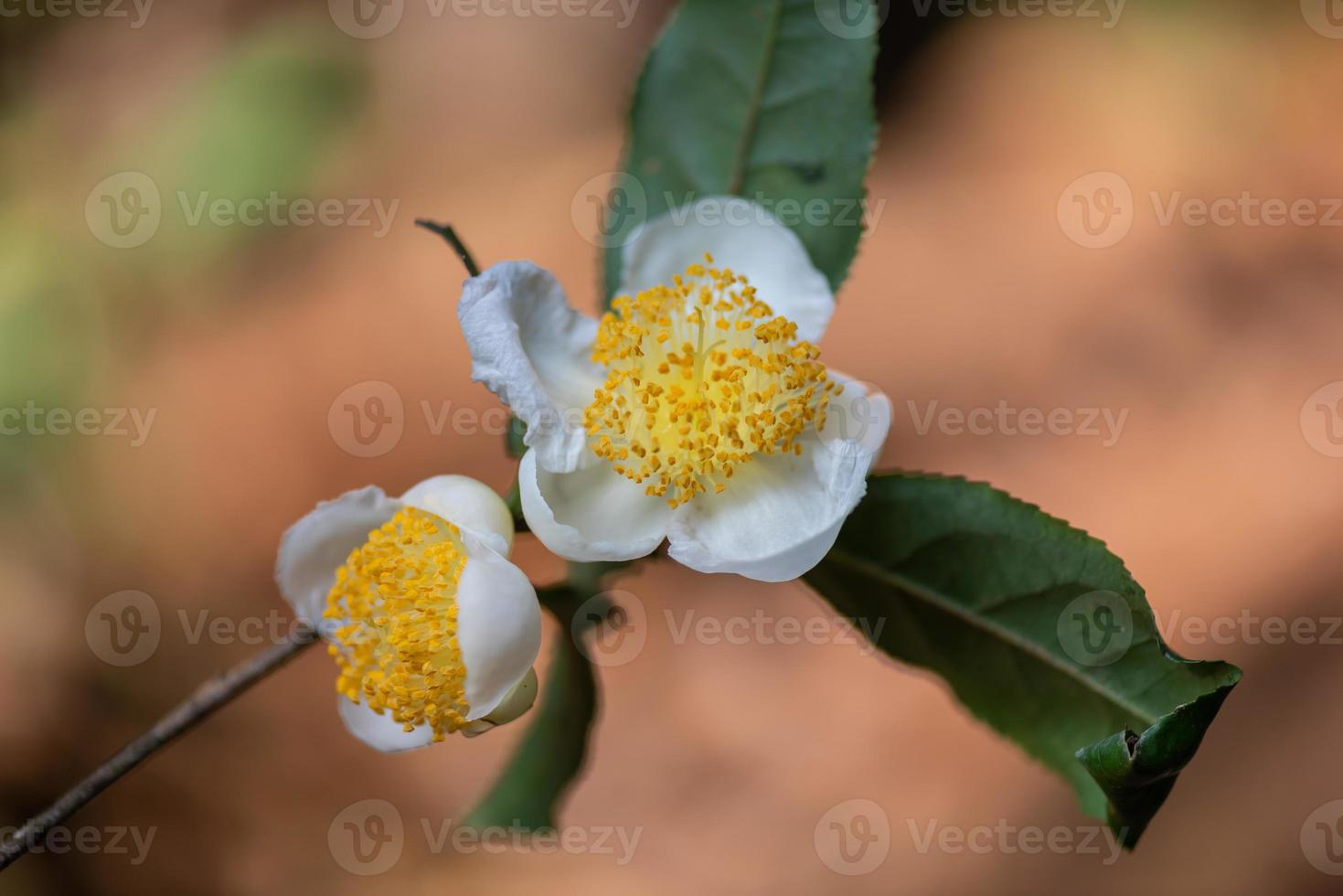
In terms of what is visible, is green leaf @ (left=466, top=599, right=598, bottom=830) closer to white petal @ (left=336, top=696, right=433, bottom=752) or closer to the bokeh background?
white petal @ (left=336, top=696, right=433, bottom=752)

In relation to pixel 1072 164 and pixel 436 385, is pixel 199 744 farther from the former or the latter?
pixel 1072 164

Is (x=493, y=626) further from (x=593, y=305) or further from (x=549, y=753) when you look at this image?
(x=593, y=305)

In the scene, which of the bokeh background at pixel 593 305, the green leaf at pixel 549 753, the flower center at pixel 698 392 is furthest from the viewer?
the bokeh background at pixel 593 305

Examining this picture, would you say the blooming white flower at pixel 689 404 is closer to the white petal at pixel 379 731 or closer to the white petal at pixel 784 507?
→ the white petal at pixel 784 507

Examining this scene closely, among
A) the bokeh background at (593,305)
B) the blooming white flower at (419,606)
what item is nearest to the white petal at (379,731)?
the blooming white flower at (419,606)

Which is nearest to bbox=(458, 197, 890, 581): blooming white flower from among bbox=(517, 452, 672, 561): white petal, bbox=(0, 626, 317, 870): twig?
bbox=(517, 452, 672, 561): white petal

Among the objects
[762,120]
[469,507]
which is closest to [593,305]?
[762,120]
